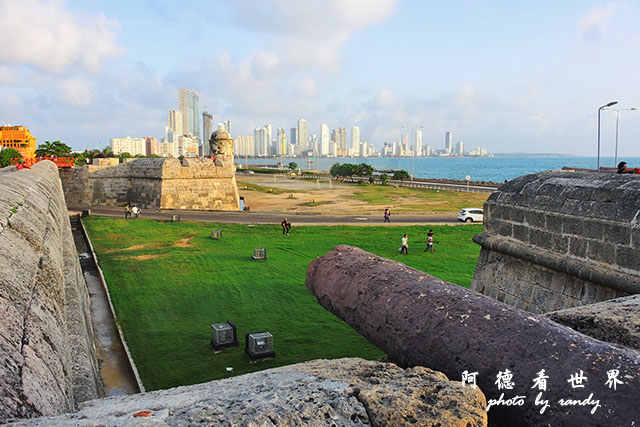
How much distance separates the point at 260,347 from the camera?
7.57m

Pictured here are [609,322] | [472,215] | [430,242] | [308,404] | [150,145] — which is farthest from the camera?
[150,145]

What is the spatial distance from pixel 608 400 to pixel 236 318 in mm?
8491

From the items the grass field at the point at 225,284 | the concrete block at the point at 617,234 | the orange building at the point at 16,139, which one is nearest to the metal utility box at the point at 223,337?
the grass field at the point at 225,284

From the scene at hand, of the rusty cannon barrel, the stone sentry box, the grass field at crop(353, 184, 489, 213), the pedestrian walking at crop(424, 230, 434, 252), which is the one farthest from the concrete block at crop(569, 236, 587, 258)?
the grass field at crop(353, 184, 489, 213)

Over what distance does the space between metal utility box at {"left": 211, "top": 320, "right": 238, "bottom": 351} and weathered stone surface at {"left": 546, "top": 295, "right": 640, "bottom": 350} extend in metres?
5.91

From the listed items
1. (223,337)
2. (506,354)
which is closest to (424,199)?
(223,337)

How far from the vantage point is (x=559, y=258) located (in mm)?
5520

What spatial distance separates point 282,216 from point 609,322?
23.0m

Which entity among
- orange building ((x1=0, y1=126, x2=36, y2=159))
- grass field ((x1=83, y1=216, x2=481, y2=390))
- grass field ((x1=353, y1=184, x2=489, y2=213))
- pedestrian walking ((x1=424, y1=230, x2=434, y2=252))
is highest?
orange building ((x1=0, y1=126, x2=36, y2=159))

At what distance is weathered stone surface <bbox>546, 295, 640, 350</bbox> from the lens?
8.73 feet

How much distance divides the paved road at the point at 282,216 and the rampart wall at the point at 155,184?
1.76 meters

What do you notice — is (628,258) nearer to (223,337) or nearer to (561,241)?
(561,241)

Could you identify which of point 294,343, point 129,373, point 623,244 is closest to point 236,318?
point 294,343

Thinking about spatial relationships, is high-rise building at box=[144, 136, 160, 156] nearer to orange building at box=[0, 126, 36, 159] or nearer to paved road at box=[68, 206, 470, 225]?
orange building at box=[0, 126, 36, 159]
